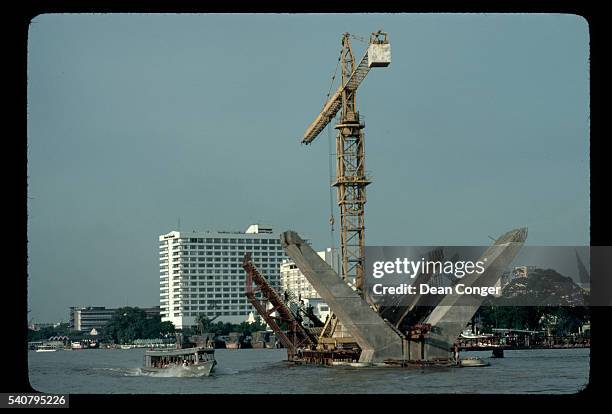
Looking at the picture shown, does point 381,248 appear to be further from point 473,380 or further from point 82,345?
point 82,345

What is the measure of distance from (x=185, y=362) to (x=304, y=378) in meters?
3.71

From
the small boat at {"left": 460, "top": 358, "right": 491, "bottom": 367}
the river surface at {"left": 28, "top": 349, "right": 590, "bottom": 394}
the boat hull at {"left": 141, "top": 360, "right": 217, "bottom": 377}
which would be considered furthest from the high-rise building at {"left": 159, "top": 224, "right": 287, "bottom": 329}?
the small boat at {"left": 460, "top": 358, "right": 491, "bottom": 367}

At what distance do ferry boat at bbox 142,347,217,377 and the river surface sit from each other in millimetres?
179

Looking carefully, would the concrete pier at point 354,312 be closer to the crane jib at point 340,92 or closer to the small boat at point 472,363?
the small boat at point 472,363

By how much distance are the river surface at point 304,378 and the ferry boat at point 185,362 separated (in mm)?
179

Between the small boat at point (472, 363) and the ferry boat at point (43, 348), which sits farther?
the small boat at point (472, 363)

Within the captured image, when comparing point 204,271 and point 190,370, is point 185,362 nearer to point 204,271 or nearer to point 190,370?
point 190,370

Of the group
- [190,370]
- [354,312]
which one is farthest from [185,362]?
[354,312]

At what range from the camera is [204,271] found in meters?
10.7

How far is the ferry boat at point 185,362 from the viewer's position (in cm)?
1617

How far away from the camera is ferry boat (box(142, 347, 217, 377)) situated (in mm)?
16172

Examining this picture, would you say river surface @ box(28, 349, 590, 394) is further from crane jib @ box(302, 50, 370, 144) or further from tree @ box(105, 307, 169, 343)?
crane jib @ box(302, 50, 370, 144)

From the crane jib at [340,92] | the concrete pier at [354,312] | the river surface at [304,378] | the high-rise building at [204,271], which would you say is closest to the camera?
the high-rise building at [204,271]

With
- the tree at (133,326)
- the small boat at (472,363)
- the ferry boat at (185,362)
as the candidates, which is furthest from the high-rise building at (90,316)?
the small boat at (472,363)
